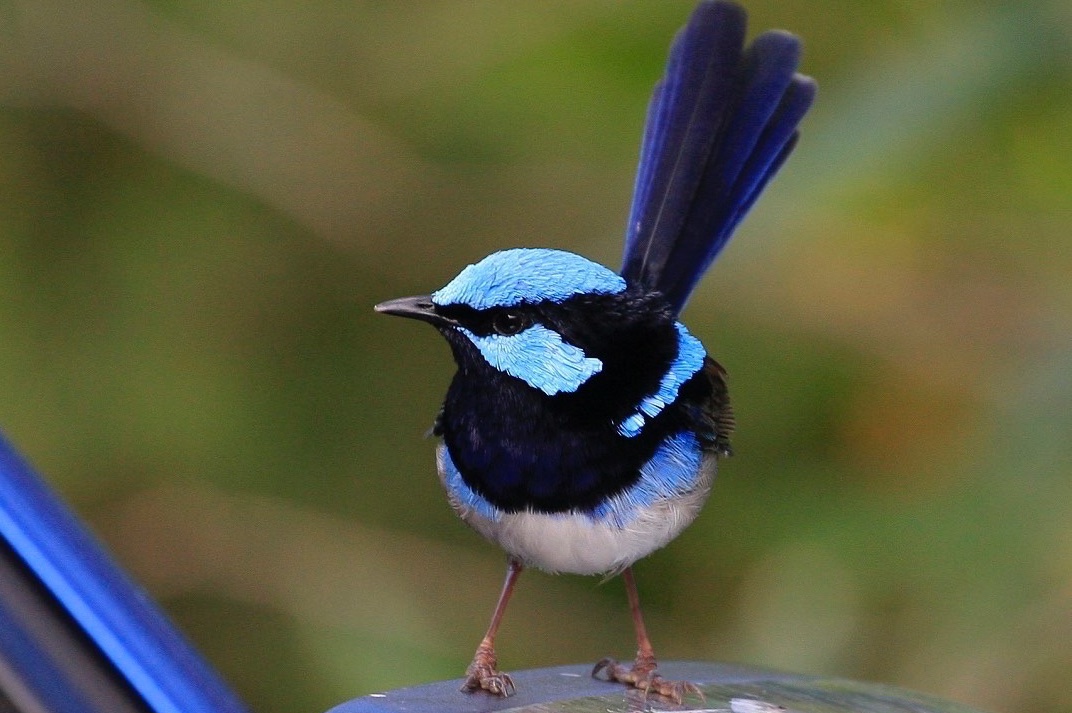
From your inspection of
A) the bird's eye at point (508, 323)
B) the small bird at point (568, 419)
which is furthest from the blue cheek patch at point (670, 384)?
the bird's eye at point (508, 323)

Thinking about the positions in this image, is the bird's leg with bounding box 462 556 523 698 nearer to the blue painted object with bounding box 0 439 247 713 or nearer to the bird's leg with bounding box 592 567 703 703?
the bird's leg with bounding box 592 567 703 703

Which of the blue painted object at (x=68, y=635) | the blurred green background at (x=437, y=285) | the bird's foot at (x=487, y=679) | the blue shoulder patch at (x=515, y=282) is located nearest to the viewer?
the blue painted object at (x=68, y=635)

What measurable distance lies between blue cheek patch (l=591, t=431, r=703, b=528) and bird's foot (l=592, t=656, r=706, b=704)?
0.23 m

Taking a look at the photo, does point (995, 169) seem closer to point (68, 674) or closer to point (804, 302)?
point (804, 302)

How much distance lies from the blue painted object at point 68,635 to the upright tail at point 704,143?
1.62 metres

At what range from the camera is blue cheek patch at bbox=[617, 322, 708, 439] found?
2.39 metres

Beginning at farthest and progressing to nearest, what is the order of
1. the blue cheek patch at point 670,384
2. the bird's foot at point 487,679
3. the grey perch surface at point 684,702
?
the blue cheek patch at point 670,384 → the bird's foot at point 487,679 → the grey perch surface at point 684,702

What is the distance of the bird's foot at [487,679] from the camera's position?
2086mm

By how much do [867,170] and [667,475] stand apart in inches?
41.4

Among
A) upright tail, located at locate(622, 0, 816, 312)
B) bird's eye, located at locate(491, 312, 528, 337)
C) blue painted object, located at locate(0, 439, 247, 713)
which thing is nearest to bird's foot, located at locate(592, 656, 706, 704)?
bird's eye, located at locate(491, 312, 528, 337)

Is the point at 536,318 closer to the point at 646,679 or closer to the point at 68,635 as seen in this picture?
the point at 646,679

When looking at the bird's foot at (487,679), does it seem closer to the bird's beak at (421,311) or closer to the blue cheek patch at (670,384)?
the blue cheek patch at (670,384)

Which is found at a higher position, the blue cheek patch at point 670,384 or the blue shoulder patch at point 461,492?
the blue cheek patch at point 670,384

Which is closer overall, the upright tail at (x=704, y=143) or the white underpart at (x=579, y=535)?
the white underpart at (x=579, y=535)
